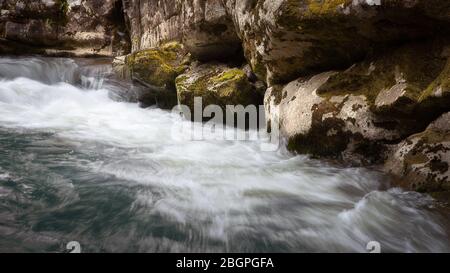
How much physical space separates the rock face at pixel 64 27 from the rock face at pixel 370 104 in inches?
450

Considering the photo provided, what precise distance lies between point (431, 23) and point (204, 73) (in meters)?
4.94

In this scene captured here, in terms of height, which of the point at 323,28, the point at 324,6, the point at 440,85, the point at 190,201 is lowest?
the point at 190,201

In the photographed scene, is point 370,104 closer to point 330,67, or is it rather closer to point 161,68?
point 330,67

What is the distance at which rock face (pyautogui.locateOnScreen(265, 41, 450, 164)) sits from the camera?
152 inches

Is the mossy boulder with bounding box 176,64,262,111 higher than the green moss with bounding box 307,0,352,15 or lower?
lower

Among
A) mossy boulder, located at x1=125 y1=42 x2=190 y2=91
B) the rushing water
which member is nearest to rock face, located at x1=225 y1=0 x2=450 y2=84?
the rushing water

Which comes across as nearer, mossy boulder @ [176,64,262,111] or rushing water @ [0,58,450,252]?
rushing water @ [0,58,450,252]

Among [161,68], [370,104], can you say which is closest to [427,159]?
[370,104]

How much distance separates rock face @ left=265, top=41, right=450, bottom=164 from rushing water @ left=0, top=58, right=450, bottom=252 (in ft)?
1.05

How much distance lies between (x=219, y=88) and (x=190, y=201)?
3.92m

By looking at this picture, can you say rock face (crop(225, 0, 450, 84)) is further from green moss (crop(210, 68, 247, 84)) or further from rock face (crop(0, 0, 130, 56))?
rock face (crop(0, 0, 130, 56))

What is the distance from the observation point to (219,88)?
7082mm

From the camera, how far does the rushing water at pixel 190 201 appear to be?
9.34 ft

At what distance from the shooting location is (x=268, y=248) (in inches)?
111
